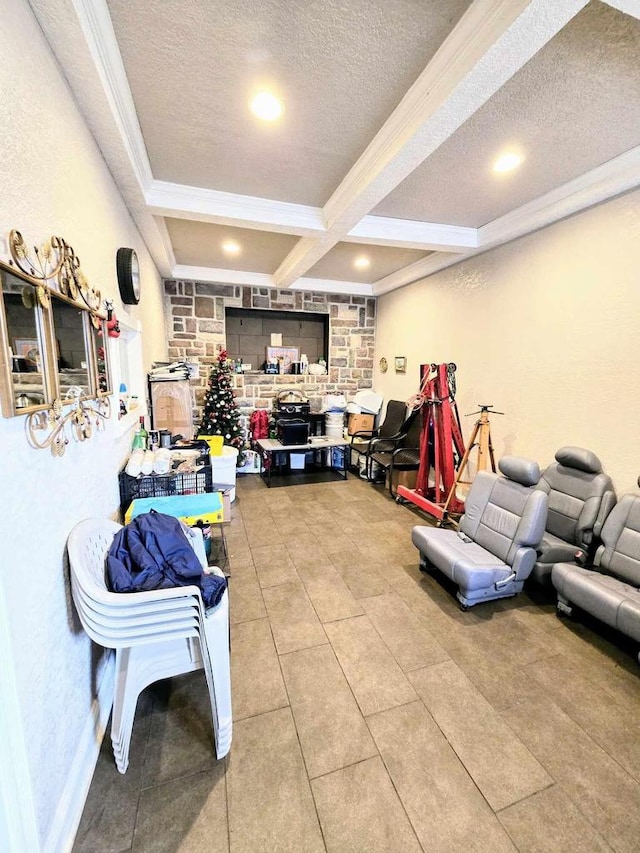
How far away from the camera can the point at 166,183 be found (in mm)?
2463

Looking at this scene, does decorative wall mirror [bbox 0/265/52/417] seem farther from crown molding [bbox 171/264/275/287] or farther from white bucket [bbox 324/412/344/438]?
white bucket [bbox 324/412/344/438]

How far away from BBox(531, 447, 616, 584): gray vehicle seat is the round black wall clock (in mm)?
3240

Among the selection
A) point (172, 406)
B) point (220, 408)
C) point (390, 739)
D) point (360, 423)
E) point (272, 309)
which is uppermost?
point (272, 309)

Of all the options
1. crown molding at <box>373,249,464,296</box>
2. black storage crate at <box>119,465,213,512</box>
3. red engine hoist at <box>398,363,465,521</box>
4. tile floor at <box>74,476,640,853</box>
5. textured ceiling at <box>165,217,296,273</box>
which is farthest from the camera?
crown molding at <box>373,249,464,296</box>

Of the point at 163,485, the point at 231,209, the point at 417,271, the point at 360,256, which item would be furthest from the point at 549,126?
the point at 163,485

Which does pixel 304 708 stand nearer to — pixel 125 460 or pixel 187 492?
pixel 187 492

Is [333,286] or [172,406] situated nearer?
[172,406]

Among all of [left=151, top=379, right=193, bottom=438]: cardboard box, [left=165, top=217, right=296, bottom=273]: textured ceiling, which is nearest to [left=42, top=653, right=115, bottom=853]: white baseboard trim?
[left=151, top=379, right=193, bottom=438]: cardboard box

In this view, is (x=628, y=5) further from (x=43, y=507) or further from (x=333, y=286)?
(x=333, y=286)

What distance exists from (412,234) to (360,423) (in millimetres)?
2897

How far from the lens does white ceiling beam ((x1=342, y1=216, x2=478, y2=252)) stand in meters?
3.09

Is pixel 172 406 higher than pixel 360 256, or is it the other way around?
pixel 360 256

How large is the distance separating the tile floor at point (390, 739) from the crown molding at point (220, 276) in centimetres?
391

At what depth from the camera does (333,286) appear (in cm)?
528
